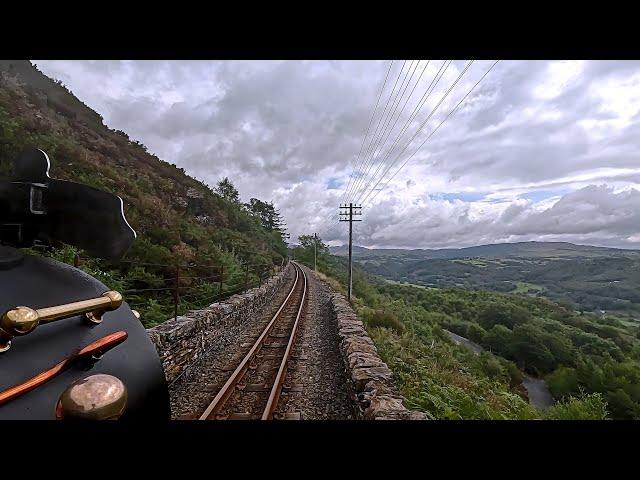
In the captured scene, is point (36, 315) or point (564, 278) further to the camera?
point (564, 278)

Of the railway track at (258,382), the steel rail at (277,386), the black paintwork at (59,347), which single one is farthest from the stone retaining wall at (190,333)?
the black paintwork at (59,347)

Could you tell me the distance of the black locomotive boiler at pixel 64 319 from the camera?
906 mm

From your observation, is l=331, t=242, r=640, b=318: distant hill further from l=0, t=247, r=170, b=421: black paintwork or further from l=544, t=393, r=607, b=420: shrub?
l=0, t=247, r=170, b=421: black paintwork

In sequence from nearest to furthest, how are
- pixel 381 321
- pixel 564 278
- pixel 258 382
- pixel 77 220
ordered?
pixel 77 220 < pixel 258 382 < pixel 381 321 < pixel 564 278

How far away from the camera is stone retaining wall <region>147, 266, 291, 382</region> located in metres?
5.65

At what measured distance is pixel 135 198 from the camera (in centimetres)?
1464

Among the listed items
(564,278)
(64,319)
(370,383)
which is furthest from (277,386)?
(564,278)

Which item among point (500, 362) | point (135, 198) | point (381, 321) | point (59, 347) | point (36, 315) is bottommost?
point (500, 362)

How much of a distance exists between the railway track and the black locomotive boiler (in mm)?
3906

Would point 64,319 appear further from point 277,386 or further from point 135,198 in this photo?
point 135,198

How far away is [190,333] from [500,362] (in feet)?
60.5

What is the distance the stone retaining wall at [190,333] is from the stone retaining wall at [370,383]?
8.35 feet

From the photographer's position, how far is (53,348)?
107 centimetres
